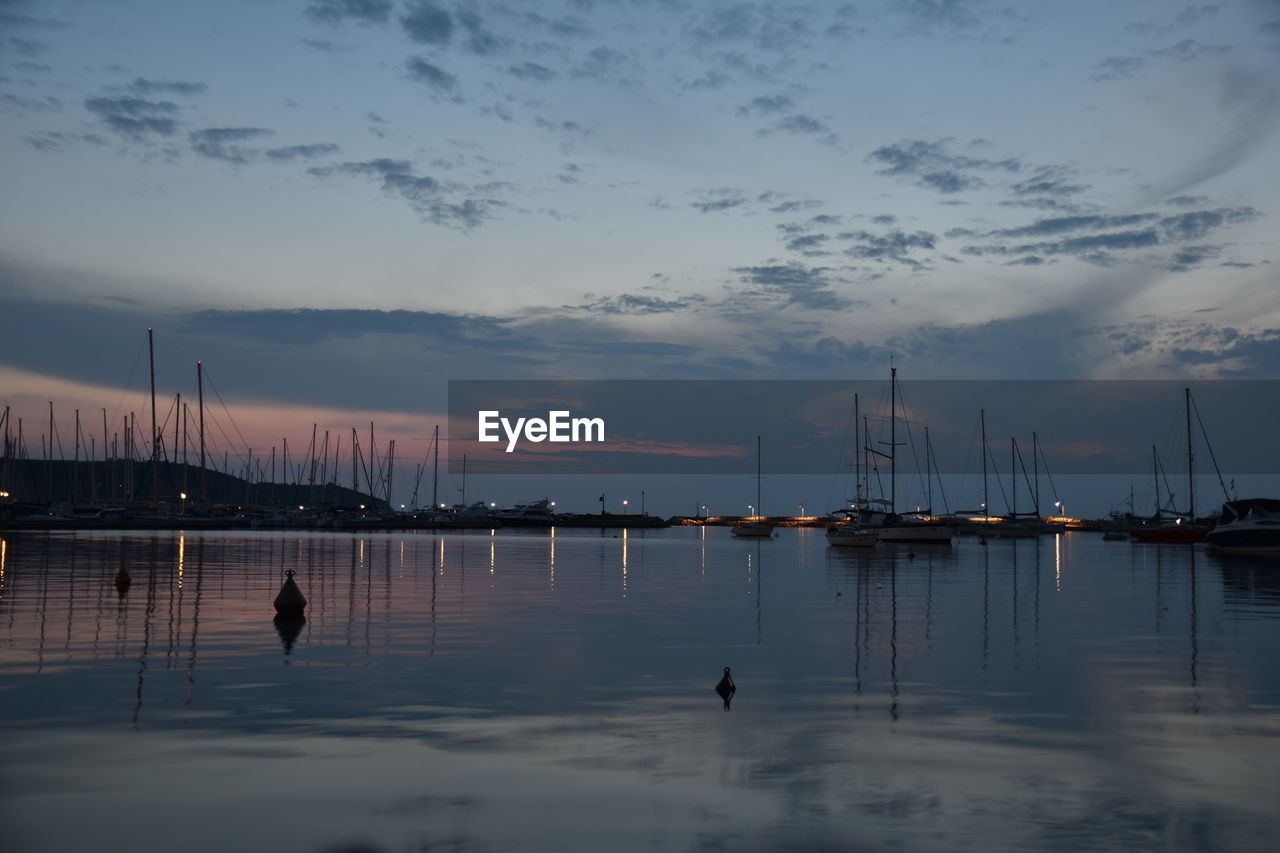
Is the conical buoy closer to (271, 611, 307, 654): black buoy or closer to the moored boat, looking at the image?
(271, 611, 307, 654): black buoy

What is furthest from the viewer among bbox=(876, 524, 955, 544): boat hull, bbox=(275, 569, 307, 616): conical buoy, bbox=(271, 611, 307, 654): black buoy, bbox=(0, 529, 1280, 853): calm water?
bbox=(876, 524, 955, 544): boat hull

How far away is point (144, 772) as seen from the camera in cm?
1550

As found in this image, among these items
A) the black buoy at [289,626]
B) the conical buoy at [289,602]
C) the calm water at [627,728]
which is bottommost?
the calm water at [627,728]

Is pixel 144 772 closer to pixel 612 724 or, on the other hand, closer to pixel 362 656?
pixel 612 724

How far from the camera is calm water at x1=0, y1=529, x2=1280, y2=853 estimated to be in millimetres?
13312

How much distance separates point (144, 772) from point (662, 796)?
7398 mm

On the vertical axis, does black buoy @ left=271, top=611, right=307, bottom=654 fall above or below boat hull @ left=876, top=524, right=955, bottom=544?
below

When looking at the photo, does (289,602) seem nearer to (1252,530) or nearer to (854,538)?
(854,538)

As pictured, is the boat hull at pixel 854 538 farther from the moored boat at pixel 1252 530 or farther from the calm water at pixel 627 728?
the calm water at pixel 627 728

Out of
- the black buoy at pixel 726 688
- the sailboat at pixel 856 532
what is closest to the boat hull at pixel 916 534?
the sailboat at pixel 856 532

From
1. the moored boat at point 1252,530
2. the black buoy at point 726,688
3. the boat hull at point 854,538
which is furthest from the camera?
the boat hull at point 854,538

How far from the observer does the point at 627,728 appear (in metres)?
19.1

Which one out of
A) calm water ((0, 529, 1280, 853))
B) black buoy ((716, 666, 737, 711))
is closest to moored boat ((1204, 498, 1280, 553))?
calm water ((0, 529, 1280, 853))

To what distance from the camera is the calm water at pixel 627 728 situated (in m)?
13.3
